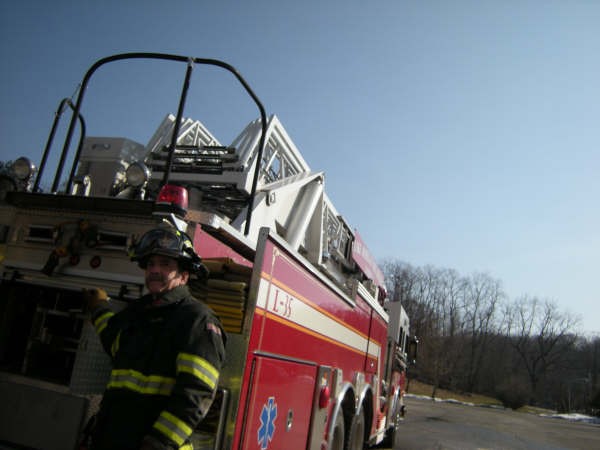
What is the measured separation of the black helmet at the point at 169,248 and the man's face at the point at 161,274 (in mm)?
38

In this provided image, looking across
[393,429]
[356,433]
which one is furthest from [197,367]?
[393,429]

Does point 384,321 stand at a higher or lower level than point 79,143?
lower

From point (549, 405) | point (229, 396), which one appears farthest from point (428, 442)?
point (549, 405)

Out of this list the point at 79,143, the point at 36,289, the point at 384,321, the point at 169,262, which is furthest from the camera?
the point at 384,321

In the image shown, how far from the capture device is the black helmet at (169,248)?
7.30 ft

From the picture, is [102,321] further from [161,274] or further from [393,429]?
[393,429]

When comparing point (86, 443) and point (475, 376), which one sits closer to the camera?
point (86, 443)

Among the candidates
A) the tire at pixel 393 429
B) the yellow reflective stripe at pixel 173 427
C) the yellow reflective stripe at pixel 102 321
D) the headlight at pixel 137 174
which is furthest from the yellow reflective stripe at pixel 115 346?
the tire at pixel 393 429

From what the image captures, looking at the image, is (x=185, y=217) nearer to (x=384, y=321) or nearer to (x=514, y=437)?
(x=384, y=321)

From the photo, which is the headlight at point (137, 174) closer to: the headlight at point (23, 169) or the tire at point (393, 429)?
the headlight at point (23, 169)

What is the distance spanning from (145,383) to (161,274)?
1.69ft

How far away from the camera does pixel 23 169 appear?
3797 mm

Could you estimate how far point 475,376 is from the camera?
5272 centimetres

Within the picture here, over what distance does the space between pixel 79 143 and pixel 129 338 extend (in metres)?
2.44
